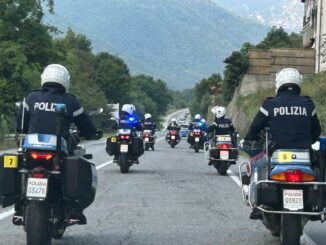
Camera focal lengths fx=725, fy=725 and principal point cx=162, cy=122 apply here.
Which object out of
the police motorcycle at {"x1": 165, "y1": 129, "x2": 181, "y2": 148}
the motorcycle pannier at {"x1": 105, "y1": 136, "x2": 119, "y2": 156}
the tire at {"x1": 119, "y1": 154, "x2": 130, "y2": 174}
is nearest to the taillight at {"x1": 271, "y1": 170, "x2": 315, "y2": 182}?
the tire at {"x1": 119, "y1": 154, "x2": 130, "y2": 174}

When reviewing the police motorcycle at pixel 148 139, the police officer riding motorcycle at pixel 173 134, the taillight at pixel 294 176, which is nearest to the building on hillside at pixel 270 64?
the police officer riding motorcycle at pixel 173 134

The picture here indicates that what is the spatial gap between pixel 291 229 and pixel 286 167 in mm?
647

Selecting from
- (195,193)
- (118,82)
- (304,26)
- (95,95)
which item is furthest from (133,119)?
(118,82)

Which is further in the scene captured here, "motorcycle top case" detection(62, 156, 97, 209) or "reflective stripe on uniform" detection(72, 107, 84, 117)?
"reflective stripe on uniform" detection(72, 107, 84, 117)

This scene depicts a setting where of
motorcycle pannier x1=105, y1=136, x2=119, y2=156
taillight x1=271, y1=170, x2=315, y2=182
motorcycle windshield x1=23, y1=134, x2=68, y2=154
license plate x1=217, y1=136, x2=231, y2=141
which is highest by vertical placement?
license plate x1=217, y1=136, x2=231, y2=141

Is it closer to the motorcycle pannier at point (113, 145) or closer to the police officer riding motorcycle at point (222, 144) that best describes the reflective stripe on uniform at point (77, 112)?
the motorcycle pannier at point (113, 145)

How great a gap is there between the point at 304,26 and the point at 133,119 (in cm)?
3886

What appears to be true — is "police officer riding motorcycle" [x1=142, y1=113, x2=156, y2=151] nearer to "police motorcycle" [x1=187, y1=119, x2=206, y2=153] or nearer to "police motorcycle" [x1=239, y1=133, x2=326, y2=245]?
"police motorcycle" [x1=187, y1=119, x2=206, y2=153]

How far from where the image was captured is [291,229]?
7.56 metres

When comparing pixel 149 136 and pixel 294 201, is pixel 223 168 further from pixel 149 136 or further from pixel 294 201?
pixel 149 136

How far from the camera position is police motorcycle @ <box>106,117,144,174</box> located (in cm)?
1878

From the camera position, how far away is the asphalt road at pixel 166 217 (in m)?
8.73

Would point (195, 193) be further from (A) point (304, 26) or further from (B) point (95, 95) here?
(B) point (95, 95)

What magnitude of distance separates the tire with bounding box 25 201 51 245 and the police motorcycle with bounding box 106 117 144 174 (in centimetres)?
1151
